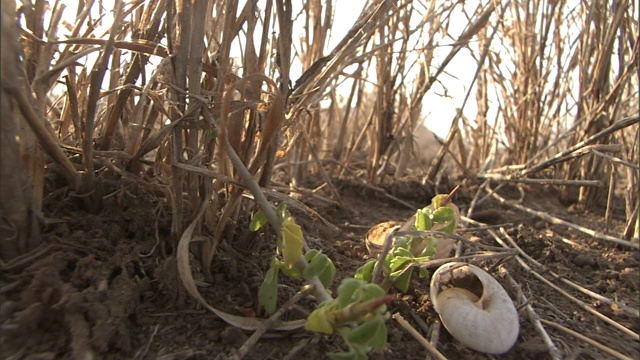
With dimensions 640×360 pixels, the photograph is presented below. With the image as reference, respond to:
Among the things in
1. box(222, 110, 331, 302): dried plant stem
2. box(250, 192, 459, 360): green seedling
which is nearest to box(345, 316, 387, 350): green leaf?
box(250, 192, 459, 360): green seedling

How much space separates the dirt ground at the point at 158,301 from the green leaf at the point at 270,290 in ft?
0.18

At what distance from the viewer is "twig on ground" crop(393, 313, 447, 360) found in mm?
977

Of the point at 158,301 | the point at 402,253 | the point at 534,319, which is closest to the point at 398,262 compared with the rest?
the point at 402,253

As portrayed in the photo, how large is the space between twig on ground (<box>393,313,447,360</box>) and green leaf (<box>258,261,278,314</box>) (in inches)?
9.7

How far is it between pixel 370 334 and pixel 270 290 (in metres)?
0.23

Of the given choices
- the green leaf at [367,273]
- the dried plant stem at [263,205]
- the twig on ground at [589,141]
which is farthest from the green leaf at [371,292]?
the twig on ground at [589,141]

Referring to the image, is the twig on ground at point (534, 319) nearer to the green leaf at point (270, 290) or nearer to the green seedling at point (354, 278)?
the green seedling at point (354, 278)

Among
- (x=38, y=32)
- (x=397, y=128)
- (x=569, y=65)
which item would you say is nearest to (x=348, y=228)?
(x=397, y=128)

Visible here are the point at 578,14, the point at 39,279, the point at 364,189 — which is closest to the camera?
the point at 39,279

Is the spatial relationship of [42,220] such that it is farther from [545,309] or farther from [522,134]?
[522,134]

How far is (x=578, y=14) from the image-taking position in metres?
2.39

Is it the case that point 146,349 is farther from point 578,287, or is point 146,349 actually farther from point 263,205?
point 578,287

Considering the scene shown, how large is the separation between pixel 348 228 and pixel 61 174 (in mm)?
859

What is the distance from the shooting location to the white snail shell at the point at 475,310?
3.29 feet
